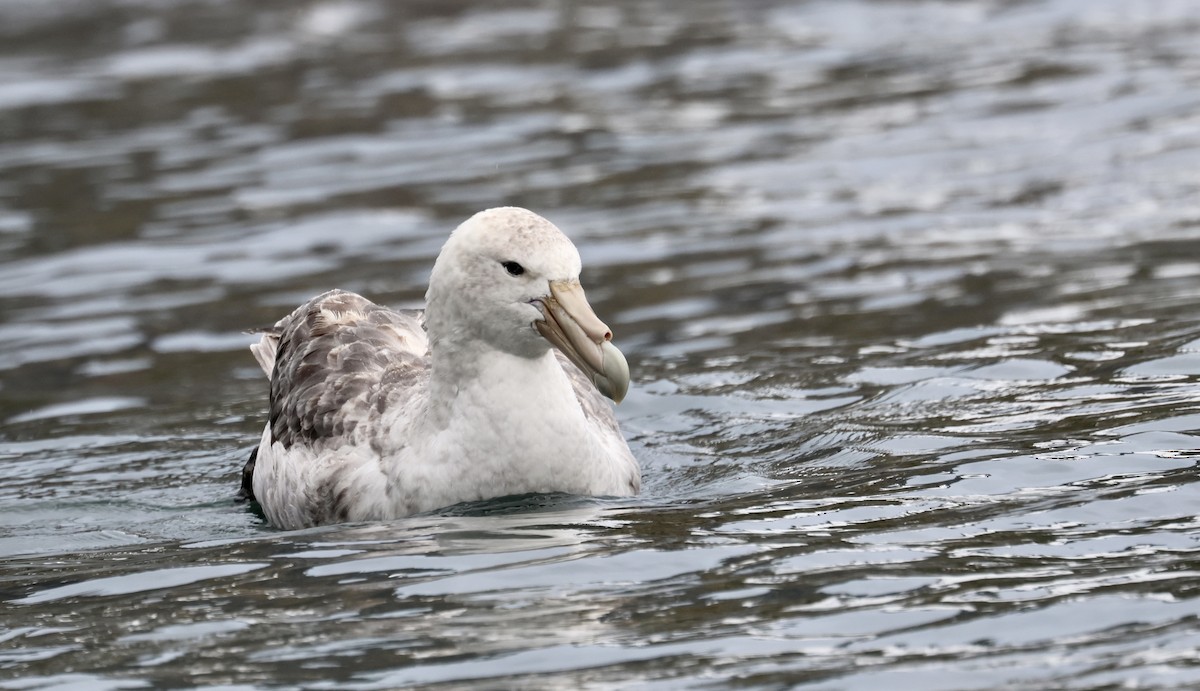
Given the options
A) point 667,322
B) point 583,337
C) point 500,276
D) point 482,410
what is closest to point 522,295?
point 500,276

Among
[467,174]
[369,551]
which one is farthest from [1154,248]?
[369,551]

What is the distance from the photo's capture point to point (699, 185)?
15.0 metres

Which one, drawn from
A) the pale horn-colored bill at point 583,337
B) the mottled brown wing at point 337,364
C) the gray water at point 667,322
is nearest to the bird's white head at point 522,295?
the pale horn-colored bill at point 583,337

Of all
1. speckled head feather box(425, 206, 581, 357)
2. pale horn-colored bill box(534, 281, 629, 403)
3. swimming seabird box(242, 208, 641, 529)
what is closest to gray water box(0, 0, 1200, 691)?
swimming seabird box(242, 208, 641, 529)

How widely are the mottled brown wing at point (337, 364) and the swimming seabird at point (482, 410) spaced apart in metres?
0.02

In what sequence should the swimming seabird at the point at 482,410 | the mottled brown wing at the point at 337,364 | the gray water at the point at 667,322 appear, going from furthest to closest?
the mottled brown wing at the point at 337,364
the swimming seabird at the point at 482,410
the gray water at the point at 667,322

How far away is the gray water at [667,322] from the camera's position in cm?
584

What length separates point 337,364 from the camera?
28.3 feet

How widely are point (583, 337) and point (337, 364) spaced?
1885 millimetres

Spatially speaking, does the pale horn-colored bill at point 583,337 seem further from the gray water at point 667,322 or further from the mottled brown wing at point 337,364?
the mottled brown wing at point 337,364

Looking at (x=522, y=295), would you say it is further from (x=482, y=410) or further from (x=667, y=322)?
(x=667, y=322)

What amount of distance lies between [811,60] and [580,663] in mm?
14478

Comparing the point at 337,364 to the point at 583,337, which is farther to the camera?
the point at 337,364

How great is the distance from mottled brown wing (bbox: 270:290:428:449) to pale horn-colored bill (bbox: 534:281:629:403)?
4.28ft
